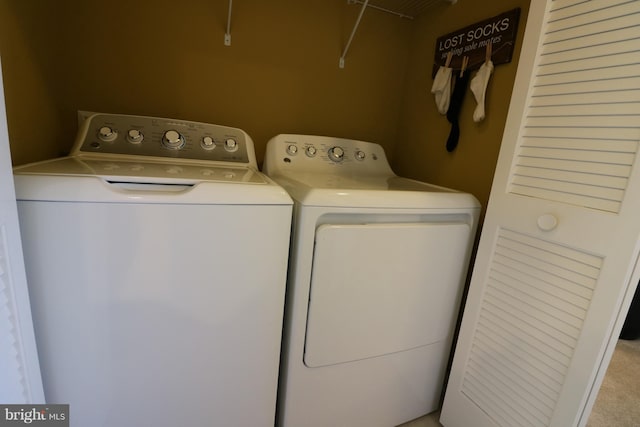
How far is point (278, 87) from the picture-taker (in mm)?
1694

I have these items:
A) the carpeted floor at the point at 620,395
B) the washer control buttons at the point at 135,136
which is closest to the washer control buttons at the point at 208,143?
the washer control buttons at the point at 135,136

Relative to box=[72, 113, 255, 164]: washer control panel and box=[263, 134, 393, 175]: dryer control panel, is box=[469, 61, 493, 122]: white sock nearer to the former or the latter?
box=[263, 134, 393, 175]: dryer control panel

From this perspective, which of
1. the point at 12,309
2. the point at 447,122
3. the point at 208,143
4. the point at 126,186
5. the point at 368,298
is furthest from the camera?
the point at 447,122

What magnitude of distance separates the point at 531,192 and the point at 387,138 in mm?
1110

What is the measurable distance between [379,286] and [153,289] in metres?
0.72

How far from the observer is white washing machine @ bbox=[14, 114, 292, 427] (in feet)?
2.57

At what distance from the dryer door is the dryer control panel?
23.1 inches

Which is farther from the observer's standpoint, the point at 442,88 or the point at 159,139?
the point at 442,88

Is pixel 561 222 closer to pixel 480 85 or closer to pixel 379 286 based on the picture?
pixel 379 286

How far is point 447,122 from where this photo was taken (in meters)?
1.62

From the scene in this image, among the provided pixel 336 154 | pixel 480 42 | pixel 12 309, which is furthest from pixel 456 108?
pixel 12 309

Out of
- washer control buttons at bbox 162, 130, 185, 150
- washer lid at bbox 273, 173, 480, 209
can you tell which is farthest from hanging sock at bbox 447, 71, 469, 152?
washer control buttons at bbox 162, 130, 185, 150

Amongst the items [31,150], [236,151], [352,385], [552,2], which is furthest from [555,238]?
[31,150]

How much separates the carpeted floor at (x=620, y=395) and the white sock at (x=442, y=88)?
1.69 meters
